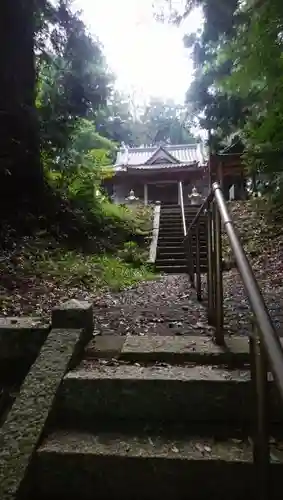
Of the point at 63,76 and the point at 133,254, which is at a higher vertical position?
the point at 63,76

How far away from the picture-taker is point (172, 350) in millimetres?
1922

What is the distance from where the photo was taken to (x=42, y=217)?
261 inches

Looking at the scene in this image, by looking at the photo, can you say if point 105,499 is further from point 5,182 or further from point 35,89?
point 35,89

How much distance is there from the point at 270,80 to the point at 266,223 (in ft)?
14.2

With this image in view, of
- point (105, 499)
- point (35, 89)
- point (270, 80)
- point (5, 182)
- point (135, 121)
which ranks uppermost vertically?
point (135, 121)

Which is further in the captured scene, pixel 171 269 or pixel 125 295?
pixel 171 269

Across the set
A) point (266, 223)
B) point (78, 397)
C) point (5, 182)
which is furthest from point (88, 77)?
point (78, 397)

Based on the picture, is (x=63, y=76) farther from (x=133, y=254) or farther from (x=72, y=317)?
(x=72, y=317)

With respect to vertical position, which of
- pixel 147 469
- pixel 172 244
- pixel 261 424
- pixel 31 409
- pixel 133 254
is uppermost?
pixel 172 244

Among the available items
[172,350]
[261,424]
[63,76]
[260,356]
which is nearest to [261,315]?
[260,356]

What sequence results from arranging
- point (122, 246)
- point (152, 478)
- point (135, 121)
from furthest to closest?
point (135, 121), point (122, 246), point (152, 478)

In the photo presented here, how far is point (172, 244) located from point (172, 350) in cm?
701

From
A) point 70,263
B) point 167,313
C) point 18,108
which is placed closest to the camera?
point 167,313

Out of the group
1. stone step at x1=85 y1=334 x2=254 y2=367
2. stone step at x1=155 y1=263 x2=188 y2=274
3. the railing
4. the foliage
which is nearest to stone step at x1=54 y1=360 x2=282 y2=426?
stone step at x1=85 y1=334 x2=254 y2=367
